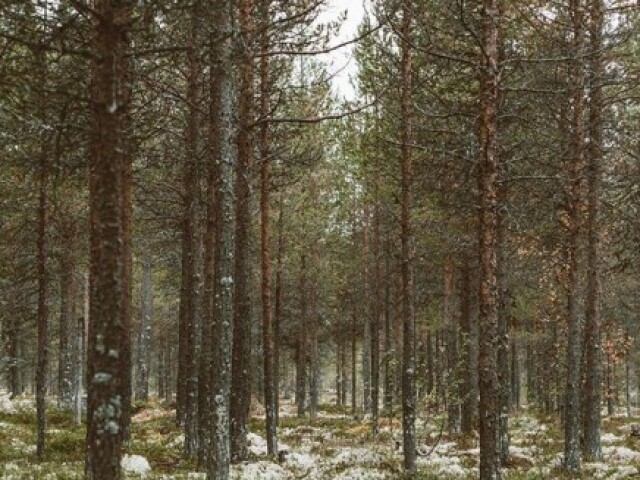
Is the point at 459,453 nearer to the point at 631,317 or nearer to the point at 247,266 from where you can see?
the point at 247,266

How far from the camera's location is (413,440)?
1423 centimetres

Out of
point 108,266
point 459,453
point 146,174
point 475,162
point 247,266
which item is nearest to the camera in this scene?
point 108,266

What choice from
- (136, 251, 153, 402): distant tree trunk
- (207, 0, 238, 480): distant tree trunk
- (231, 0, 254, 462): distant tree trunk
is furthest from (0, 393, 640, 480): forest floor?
(136, 251, 153, 402): distant tree trunk

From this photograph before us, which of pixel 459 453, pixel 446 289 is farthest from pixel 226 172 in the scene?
pixel 446 289

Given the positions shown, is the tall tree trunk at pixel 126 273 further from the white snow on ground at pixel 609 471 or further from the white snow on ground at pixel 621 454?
the white snow on ground at pixel 621 454

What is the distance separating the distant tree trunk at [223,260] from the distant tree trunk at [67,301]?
10.8 meters

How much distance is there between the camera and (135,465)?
14586 millimetres

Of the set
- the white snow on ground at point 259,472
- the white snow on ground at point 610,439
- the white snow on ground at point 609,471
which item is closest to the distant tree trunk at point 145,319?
the white snow on ground at point 259,472

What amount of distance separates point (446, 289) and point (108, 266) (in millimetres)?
18716

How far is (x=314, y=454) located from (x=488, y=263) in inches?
421

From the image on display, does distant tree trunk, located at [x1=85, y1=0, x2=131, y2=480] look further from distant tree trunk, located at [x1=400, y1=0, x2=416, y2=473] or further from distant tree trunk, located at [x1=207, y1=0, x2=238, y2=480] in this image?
distant tree trunk, located at [x1=400, y1=0, x2=416, y2=473]

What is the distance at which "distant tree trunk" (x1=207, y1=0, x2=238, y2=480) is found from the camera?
31.3 ft

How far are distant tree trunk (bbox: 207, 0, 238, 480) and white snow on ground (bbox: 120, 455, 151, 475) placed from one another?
510 cm

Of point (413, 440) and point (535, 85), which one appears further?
point (535, 85)
